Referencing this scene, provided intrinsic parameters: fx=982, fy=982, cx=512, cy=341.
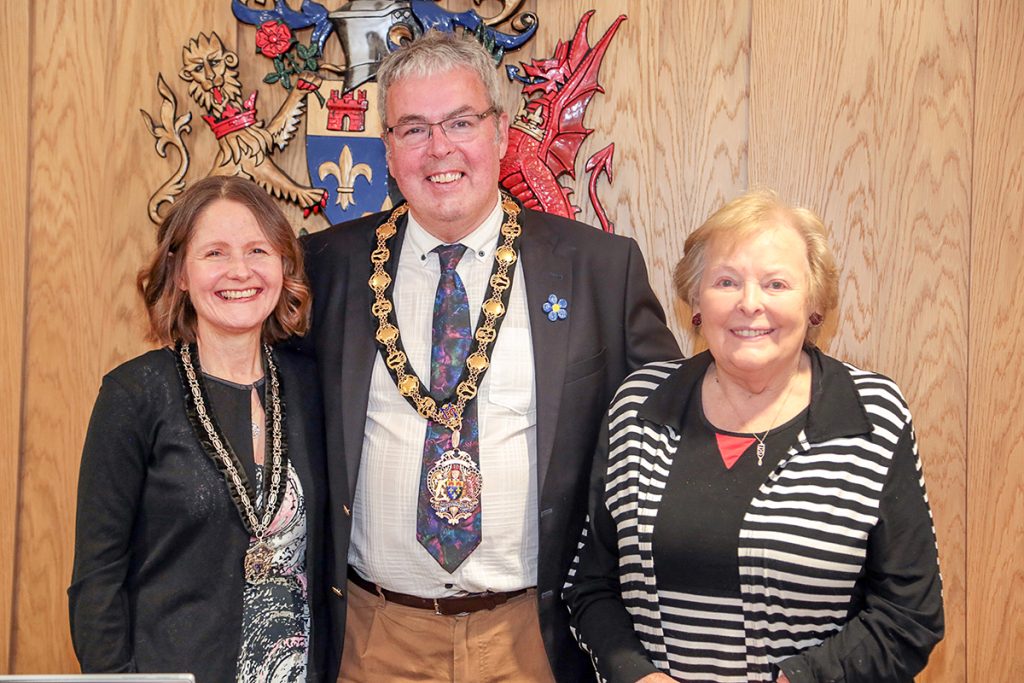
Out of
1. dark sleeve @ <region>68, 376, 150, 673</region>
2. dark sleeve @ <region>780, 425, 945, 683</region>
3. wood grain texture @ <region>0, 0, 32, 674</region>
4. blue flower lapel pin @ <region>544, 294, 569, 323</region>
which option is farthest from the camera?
wood grain texture @ <region>0, 0, 32, 674</region>

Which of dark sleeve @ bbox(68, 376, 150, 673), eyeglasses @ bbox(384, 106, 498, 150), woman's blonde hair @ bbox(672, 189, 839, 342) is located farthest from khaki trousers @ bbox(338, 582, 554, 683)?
eyeglasses @ bbox(384, 106, 498, 150)

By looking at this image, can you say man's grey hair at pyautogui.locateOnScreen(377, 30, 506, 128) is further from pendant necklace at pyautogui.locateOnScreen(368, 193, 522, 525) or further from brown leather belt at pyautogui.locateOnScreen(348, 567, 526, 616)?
brown leather belt at pyautogui.locateOnScreen(348, 567, 526, 616)

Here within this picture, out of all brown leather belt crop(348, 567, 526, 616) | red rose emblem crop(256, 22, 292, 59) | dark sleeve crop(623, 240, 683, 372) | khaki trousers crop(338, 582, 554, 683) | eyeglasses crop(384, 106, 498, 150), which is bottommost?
khaki trousers crop(338, 582, 554, 683)

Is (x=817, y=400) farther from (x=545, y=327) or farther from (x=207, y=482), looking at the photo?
(x=207, y=482)

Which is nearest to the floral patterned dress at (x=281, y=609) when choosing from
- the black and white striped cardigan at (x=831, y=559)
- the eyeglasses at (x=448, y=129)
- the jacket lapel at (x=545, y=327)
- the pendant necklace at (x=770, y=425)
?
the jacket lapel at (x=545, y=327)

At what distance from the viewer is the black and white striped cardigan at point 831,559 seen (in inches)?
69.1

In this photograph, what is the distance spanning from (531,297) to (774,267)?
1.97ft

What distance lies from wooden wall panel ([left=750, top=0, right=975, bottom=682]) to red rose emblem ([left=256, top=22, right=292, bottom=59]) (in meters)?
1.33

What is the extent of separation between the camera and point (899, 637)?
175 cm

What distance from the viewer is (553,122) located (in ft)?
9.14

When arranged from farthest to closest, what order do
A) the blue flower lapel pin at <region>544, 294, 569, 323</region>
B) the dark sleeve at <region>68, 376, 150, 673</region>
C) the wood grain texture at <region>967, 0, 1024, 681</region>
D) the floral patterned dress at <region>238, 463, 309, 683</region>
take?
1. the wood grain texture at <region>967, 0, 1024, 681</region>
2. the blue flower lapel pin at <region>544, 294, 569, 323</region>
3. the floral patterned dress at <region>238, 463, 309, 683</region>
4. the dark sleeve at <region>68, 376, 150, 673</region>

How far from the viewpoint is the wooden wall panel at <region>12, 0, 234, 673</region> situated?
2.86 m

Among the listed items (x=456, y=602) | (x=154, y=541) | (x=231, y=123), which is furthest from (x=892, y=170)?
(x=154, y=541)

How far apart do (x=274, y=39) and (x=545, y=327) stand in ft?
4.16
